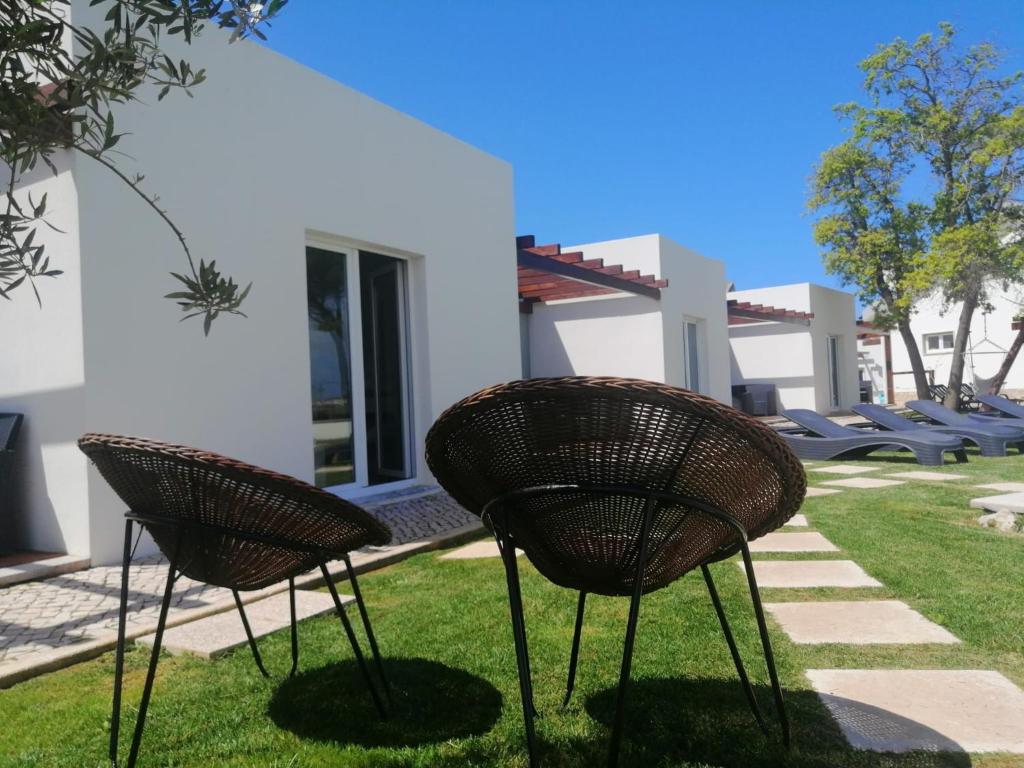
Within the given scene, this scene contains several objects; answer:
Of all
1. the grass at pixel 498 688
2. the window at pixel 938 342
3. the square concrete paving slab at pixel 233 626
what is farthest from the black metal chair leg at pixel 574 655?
the window at pixel 938 342

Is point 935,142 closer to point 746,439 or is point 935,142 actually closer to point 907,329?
point 907,329

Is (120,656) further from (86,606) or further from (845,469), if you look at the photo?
(845,469)

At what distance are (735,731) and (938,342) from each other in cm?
3311

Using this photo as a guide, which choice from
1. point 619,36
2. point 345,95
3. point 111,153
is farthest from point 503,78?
point 111,153

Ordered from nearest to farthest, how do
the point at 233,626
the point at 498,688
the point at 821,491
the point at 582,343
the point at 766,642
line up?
the point at 766,642 < the point at 498,688 < the point at 233,626 < the point at 821,491 < the point at 582,343

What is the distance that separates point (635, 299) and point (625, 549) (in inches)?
466

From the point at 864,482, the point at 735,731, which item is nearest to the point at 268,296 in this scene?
the point at 735,731

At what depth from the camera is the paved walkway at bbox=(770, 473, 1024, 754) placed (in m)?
1.97

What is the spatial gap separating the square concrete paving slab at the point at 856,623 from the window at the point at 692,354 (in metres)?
11.0

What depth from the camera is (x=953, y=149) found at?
63.9 ft

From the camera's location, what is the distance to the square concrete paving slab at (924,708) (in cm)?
195

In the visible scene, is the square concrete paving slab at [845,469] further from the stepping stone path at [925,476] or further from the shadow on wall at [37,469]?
the shadow on wall at [37,469]

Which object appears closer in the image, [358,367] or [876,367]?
[358,367]

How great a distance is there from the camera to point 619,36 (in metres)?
13.0
